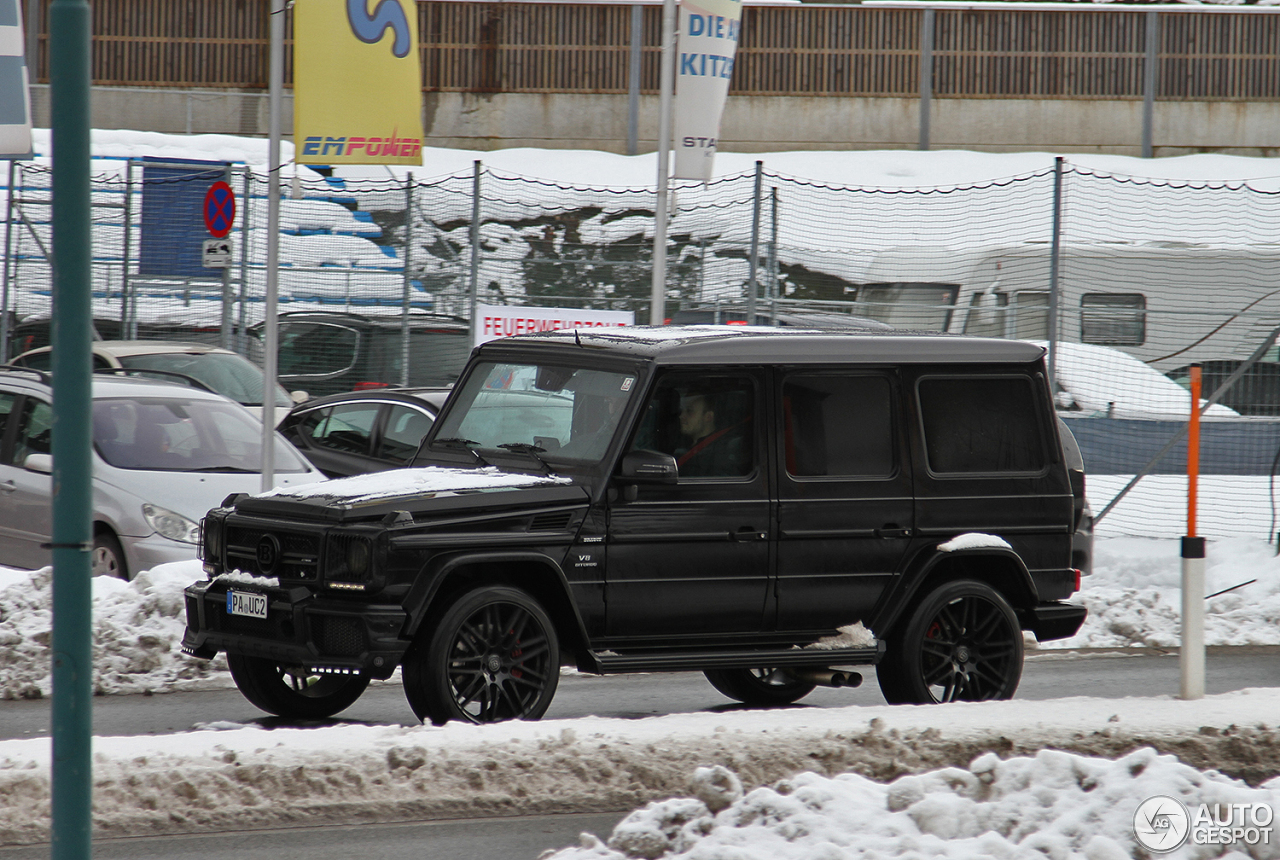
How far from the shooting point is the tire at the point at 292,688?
7.46 meters

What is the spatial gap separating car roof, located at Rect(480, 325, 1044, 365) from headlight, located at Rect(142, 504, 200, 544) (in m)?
3.20

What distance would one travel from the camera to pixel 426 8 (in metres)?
37.9

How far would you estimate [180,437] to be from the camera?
11375 millimetres

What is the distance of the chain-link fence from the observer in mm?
16594

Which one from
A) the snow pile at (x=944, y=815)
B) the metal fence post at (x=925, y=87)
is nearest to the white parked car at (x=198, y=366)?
the snow pile at (x=944, y=815)

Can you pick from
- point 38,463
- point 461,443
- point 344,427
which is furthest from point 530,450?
point 344,427

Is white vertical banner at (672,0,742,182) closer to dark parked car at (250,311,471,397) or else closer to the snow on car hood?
dark parked car at (250,311,471,397)

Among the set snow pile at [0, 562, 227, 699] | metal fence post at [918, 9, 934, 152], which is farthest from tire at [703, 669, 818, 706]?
metal fence post at [918, 9, 934, 152]

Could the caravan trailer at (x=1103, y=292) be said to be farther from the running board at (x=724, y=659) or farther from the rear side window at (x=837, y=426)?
the running board at (x=724, y=659)

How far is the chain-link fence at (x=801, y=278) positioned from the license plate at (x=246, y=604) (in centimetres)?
630

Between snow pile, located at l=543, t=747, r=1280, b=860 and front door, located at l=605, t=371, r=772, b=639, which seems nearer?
snow pile, located at l=543, t=747, r=1280, b=860

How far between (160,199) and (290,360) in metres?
4.79

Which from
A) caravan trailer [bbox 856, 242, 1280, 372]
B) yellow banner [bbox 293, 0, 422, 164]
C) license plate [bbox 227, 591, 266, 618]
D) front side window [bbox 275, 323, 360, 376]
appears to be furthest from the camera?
caravan trailer [bbox 856, 242, 1280, 372]

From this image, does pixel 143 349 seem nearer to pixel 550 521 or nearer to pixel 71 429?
pixel 550 521
